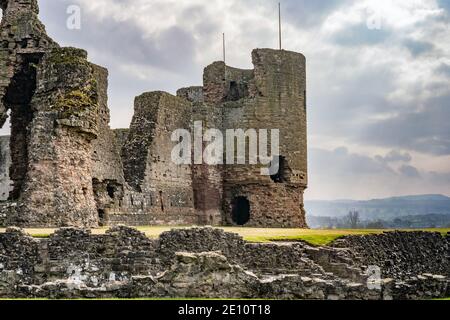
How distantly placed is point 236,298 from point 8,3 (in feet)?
44.5

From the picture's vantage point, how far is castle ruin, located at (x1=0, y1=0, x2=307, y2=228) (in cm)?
2189

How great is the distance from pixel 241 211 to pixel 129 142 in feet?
25.2

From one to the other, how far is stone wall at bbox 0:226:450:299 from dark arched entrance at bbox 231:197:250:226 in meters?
16.3

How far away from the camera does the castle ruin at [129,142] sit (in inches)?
862

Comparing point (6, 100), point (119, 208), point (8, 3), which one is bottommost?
point (119, 208)

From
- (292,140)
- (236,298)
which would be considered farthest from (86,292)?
(292,140)

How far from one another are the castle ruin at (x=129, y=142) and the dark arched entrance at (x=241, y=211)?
1.7 inches

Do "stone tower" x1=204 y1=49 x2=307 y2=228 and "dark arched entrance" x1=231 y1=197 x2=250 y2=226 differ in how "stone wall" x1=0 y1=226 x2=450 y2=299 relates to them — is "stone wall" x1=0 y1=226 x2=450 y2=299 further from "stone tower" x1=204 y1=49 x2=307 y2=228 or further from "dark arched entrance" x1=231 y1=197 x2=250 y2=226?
"dark arched entrance" x1=231 y1=197 x2=250 y2=226

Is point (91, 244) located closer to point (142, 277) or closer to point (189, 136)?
point (142, 277)

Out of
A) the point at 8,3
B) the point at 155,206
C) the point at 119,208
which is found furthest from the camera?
the point at 155,206

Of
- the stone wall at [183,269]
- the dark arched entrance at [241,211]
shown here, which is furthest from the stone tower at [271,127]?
the stone wall at [183,269]

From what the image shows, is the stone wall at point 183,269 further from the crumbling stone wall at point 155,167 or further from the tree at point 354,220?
the tree at point 354,220
